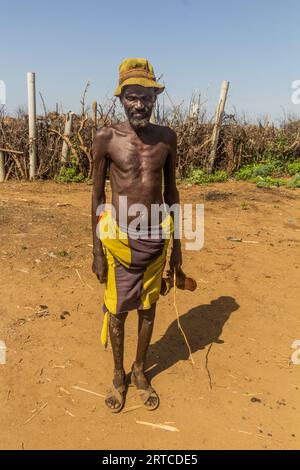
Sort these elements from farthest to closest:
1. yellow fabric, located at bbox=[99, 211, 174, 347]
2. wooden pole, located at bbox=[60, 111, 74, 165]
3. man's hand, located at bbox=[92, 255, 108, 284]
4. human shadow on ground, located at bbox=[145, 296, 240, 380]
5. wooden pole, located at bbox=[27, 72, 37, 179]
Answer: wooden pole, located at bbox=[60, 111, 74, 165], wooden pole, located at bbox=[27, 72, 37, 179], human shadow on ground, located at bbox=[145, 296, 240, 380], man's hand, located at bbox=[92, 255, 108, 284], yellow fabric, located at bbox=[99, 211, 174, 347]

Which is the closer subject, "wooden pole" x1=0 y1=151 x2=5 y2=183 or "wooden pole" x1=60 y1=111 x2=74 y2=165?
"wooden pole" x1=0 y1=151 x2=5 y2=183

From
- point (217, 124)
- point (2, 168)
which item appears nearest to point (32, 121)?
point (2, 168)

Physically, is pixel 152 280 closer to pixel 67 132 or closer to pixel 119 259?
pixel 119 259

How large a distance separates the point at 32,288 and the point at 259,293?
7.45ft

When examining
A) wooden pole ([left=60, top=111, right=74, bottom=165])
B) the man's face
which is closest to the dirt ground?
the man's face

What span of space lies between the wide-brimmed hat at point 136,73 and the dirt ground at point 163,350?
1.93 meters

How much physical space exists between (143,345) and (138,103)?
1.51 m

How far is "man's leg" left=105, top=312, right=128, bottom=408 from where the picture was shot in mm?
2420

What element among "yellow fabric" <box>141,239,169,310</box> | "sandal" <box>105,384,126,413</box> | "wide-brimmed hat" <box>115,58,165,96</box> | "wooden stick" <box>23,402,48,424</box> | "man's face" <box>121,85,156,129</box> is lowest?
"wooden stick" <box>23,402,48,424</box>

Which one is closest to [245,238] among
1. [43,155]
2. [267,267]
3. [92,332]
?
[267,267]

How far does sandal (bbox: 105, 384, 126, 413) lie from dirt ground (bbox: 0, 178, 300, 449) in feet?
0.13

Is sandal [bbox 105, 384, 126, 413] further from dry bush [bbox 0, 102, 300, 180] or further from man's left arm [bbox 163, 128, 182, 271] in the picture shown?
dry bush [bbox 0, 102, 300, 180]

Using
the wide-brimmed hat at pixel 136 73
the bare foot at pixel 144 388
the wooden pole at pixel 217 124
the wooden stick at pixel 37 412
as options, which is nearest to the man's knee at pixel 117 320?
the bare foot at pixel 144 388
